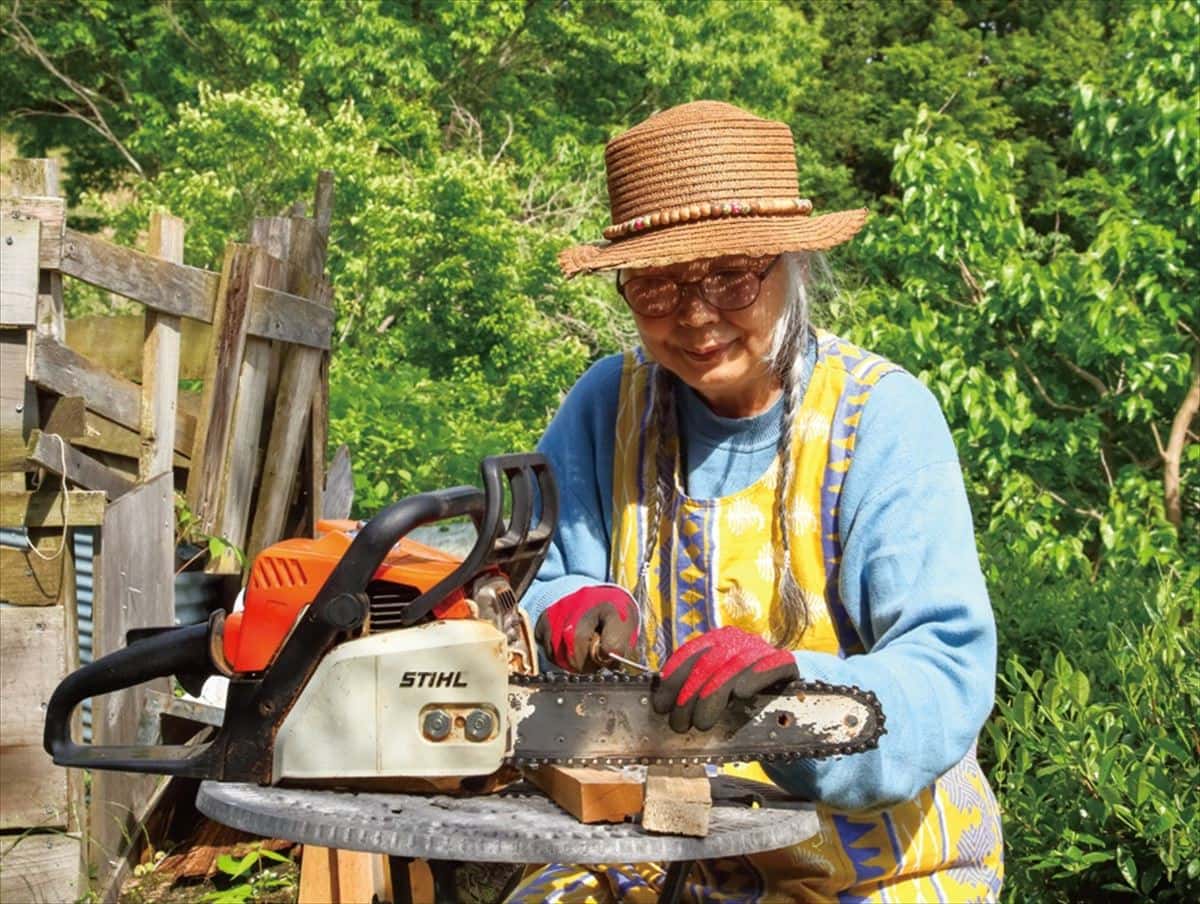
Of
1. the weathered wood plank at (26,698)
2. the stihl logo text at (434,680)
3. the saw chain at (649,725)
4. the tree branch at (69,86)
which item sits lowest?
the weathered wood plank at (26,698)

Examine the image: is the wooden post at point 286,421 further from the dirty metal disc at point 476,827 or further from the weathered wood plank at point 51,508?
the dirty metal disc at point 476,827

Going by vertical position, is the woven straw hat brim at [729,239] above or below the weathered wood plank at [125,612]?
above

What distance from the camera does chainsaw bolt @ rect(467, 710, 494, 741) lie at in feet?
5.64

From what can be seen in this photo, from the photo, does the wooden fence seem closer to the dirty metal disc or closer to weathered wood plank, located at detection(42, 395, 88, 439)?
weathered wood plank, located at detection(42, 395, 88, 439)

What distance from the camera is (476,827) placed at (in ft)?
5.30

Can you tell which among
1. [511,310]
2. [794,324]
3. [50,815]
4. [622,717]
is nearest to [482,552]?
[622,717]

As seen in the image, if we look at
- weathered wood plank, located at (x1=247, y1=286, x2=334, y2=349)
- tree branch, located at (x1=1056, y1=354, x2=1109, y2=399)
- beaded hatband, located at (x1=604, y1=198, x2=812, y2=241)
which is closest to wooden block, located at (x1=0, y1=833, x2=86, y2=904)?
weathered wood plank, located at (x1=247, y1=286, x2=334, y2=349)

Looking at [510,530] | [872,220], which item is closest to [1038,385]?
[872,220]

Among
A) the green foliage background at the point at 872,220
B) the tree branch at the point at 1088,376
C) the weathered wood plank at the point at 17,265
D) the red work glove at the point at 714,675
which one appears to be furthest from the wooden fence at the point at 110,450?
the tree branch at the point at 1088,376

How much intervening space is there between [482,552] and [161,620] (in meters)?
3.56

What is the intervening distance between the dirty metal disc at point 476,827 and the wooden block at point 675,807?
0.04ft

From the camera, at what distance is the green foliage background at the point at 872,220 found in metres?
3.80

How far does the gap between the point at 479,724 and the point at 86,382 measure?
3.50 m

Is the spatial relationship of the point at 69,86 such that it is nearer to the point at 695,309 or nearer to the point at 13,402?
the point at 13,402
